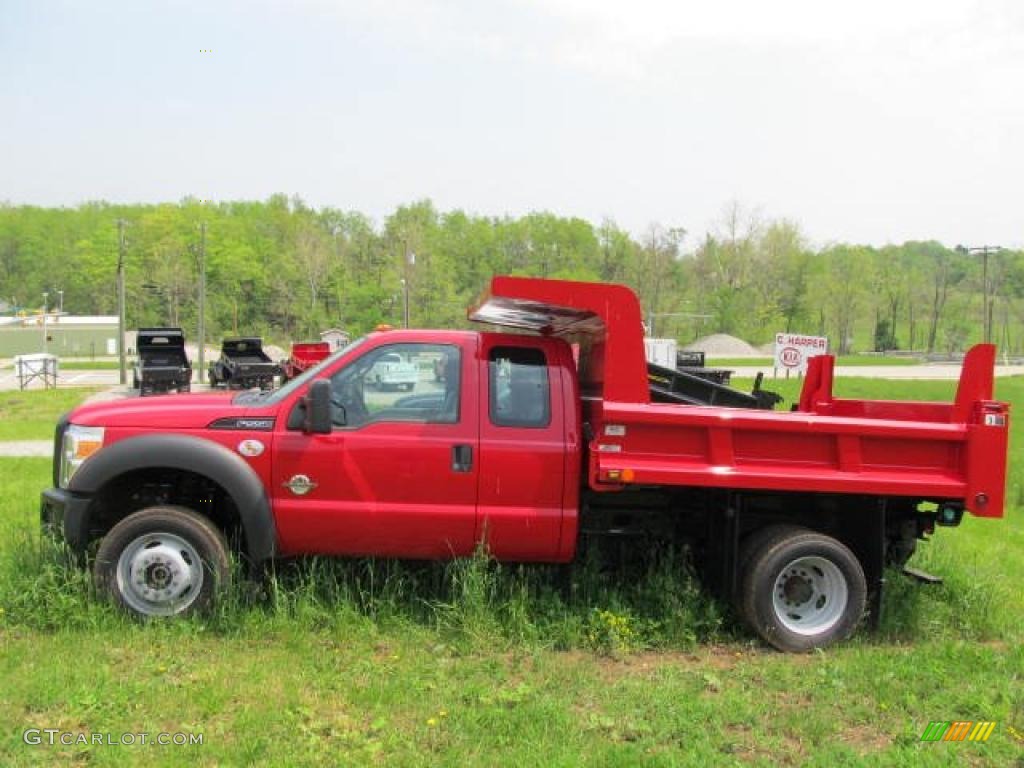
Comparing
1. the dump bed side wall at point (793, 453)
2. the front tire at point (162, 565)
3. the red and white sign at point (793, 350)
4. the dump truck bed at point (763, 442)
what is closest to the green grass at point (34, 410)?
the front tire at point (162, 565)

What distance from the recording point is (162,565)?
5.14 m

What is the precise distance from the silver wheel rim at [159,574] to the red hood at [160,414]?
661 millimetres

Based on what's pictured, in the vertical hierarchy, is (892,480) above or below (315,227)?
below

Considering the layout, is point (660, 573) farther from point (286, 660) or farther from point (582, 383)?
point (286, 660)

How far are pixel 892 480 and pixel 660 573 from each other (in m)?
1.51

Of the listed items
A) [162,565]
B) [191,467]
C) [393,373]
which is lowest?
[162,565]

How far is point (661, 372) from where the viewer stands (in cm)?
638

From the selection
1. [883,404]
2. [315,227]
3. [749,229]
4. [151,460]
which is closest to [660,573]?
[883,404]

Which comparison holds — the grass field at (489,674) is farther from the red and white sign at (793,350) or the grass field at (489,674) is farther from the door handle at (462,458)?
the red and white sign at (793,350)

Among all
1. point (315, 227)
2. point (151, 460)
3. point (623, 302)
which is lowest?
point (151, 460)

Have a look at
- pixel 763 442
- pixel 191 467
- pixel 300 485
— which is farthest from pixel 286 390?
pixel 763 442

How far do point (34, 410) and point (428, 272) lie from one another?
52.6 meters

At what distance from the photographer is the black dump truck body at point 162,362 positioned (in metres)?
28.8

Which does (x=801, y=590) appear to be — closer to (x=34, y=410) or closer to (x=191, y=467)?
(x=191, y=467)
